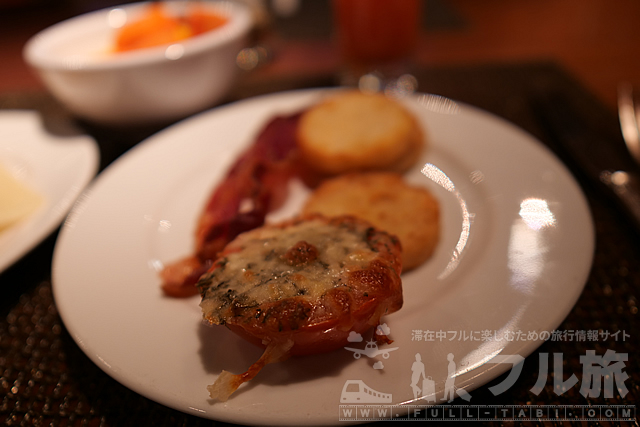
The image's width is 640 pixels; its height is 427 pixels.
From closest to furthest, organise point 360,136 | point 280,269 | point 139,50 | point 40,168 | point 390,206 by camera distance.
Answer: point 280,269
point 390,206
point 360,136
point 40,168
point 139,50

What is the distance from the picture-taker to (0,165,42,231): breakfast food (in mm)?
1313

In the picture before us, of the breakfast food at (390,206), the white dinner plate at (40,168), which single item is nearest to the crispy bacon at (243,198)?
the breakfast food at (390,206)

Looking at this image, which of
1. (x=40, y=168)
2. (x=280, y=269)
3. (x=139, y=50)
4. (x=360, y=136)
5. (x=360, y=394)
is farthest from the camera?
(x=139, y=50)

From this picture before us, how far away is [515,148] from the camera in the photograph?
136 cm

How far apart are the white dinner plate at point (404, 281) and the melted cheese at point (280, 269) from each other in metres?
0.13

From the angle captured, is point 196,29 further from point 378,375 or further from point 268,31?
point 378,375

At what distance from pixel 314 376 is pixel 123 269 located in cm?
61

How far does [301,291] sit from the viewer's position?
83 cm

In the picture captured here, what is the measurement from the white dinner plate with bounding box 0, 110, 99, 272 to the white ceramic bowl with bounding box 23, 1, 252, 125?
178 mm

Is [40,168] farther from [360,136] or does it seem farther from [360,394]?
[360,394]

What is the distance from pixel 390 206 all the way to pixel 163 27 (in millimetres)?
1358

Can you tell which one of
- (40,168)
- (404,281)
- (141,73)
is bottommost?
(404,281)

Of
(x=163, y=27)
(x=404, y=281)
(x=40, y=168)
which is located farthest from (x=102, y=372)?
(x=163, y=27)

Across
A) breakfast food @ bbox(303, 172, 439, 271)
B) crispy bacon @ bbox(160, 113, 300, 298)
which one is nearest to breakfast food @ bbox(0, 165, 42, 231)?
crispy bacon @ bbox(160, 113, 300, 298)
